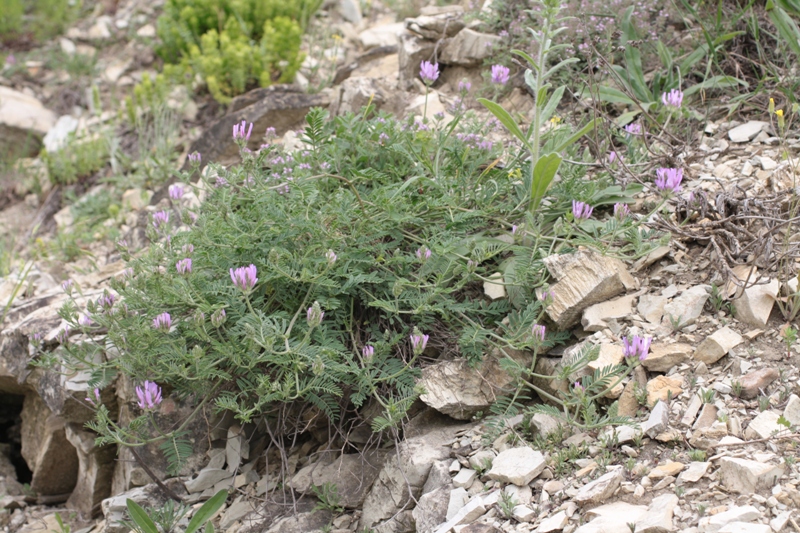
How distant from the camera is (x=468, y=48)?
4.81 meters

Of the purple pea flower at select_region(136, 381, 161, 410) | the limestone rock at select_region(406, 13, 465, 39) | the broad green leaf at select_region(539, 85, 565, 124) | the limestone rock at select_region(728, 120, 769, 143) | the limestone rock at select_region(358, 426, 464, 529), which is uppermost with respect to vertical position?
the broad green leaf at select_region(539, 85, 565, 124)

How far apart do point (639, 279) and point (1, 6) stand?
7667 mm

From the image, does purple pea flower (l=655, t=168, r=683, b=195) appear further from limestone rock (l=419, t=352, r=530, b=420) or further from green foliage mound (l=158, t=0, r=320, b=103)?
green foliage mound (l=158, t=0, r=320, b=103)

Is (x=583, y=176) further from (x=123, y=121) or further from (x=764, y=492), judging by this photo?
(x=123, y=121)

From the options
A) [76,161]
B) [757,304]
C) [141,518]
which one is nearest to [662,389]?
[757,304]

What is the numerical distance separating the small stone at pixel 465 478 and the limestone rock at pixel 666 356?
743 mm

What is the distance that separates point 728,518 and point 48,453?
11.9 ft

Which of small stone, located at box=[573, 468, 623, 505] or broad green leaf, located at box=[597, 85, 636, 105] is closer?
small stone, located at box=[573, 468, 623, 505]

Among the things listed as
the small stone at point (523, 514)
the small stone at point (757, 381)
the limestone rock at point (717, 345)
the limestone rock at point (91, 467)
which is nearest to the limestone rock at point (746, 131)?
the limestone rock at point (717, 345)

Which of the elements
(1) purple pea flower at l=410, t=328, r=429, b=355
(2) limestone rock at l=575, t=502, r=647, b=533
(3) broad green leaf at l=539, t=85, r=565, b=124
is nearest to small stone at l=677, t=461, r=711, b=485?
(2) limestone rock at l=575, t=502, r=647, b=533

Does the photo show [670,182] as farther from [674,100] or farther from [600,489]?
[600,489]

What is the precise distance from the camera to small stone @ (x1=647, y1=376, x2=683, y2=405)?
249cm

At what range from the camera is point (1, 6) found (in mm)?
7770

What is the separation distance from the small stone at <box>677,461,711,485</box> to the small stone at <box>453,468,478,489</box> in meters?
0.69
